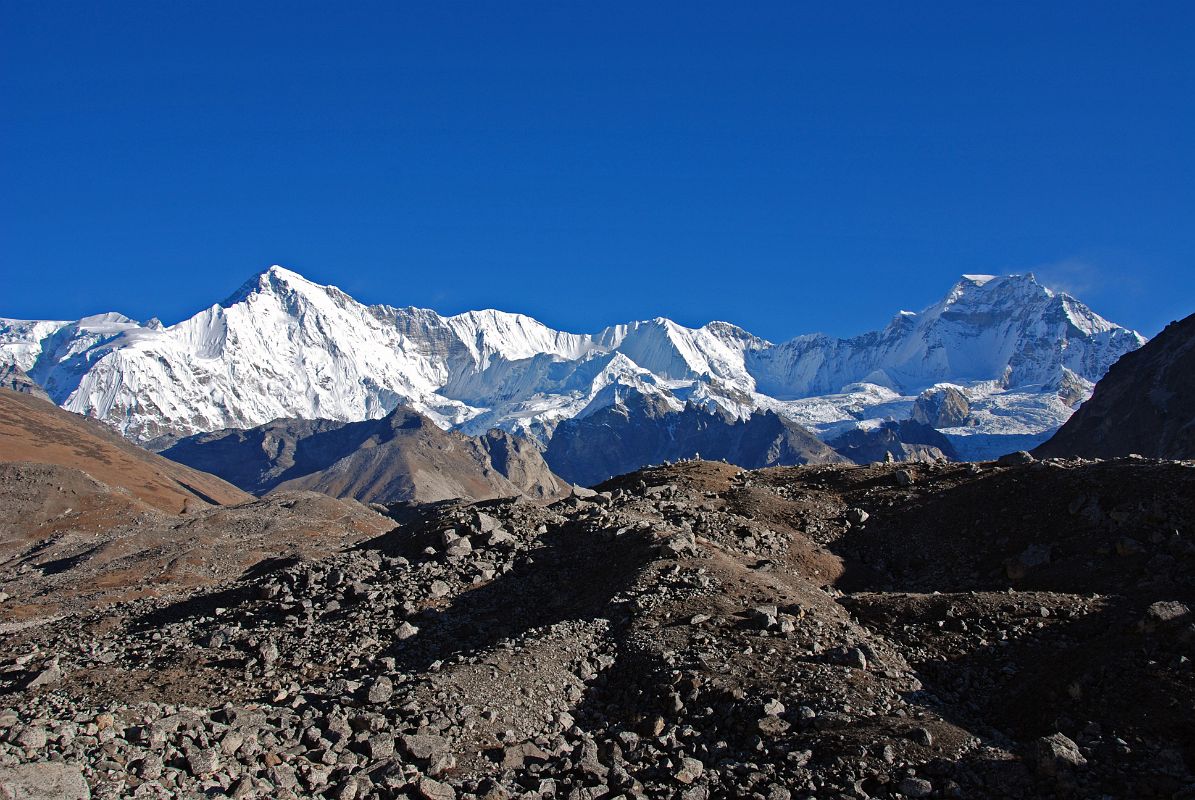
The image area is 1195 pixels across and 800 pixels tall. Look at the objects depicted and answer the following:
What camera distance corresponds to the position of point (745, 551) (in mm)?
30984

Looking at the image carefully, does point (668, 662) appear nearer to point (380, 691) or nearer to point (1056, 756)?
point (380, 691)

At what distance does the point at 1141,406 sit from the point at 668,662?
174 metres

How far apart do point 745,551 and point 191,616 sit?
17.6 metres

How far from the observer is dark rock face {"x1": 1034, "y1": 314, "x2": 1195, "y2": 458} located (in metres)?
153

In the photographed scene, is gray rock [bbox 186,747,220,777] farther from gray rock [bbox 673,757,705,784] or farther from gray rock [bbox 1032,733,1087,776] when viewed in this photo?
gray rock [bbox 1032,733,1087,776]

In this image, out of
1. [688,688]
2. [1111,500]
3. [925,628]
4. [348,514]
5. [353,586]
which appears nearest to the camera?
[688,688]

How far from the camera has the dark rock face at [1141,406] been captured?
153 metres

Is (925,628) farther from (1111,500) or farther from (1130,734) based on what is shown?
(1111,500)

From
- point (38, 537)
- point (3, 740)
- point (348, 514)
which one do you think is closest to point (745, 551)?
point (3, 740)

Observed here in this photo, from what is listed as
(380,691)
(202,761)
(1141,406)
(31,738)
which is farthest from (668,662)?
(1141,406)

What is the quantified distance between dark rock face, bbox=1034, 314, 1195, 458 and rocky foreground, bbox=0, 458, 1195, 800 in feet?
414

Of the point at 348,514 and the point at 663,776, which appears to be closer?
the point at 663,776

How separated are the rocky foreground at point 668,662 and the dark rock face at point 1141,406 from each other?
12612 centimetres

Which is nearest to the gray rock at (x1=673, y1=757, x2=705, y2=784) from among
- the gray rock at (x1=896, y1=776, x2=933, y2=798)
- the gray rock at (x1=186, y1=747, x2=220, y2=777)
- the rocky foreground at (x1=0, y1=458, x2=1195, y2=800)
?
the rocky foreground at (x1=0, y1=458, x2=1195, y2=800)
